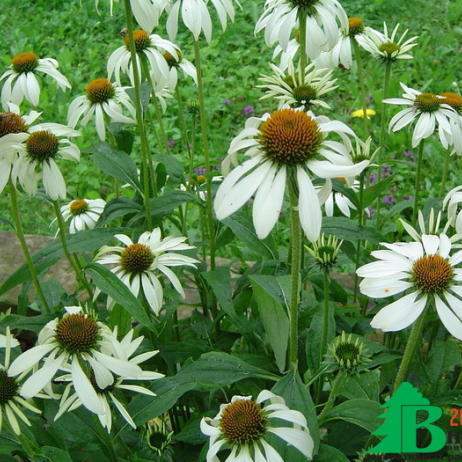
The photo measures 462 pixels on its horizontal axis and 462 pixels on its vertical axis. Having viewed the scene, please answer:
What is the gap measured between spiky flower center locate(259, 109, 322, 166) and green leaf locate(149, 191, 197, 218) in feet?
1.54

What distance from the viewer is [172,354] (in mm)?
1337

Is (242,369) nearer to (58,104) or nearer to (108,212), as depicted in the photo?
(108,212)

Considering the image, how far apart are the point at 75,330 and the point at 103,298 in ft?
1.77

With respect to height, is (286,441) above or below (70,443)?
above

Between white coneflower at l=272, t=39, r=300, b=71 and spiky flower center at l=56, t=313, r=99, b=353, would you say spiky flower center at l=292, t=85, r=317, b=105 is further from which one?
spiky flower center at l=56, t=313, r=99, b=353

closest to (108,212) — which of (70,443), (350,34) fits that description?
(70,443)

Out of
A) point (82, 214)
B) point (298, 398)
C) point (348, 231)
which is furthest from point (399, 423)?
point (82, 214)

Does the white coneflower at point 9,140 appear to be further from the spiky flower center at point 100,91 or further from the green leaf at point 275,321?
the green leaf at point 275,321

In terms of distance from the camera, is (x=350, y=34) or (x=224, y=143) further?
(x=224, y=143)

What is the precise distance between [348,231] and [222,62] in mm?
2313

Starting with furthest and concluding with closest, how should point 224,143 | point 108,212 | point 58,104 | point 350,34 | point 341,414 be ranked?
point 58,104 → point 224,143 → point 350,34 → point 108,212 → point 341,414

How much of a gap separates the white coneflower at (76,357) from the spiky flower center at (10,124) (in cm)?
41

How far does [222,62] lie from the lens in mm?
3490

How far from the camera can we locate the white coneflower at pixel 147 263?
129 centimetres
